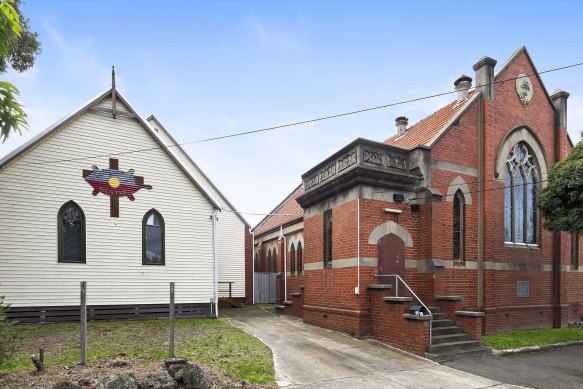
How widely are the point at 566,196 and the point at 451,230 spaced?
369 cm

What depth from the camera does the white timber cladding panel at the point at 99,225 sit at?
549 inches

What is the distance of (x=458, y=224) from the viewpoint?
1467 centimetres

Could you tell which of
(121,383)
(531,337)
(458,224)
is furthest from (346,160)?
(121,383)

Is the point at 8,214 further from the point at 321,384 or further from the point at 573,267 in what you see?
the point at 573,267

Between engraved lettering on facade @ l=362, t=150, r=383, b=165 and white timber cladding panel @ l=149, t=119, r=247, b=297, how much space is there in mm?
12715

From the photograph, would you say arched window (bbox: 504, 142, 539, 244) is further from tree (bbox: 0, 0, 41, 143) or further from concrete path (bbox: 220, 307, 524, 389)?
tree (bbox: 0, 0, 41, 143)

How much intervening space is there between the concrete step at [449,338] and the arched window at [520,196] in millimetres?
5582

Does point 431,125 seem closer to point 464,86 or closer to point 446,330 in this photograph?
point 464,86

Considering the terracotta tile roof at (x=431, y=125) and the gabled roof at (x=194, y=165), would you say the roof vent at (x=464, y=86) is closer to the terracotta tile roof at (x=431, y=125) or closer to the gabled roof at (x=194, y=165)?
the terracotta tile roof at (x=431, y=125)

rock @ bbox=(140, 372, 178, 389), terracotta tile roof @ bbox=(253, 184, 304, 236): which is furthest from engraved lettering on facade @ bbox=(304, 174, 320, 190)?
rock @ bbox=(140, 372, 178, 389)

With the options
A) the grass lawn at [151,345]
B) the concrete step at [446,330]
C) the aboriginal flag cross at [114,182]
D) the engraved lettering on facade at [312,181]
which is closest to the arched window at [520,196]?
the concrete step at [446,330]

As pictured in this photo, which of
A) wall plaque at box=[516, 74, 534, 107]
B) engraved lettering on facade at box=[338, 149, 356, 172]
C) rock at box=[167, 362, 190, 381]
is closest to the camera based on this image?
rock at box=[167, 362, 190, 381]

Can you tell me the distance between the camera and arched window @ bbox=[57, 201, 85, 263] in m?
14.6

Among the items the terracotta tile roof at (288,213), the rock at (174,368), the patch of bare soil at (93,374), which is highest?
the terracotta tile roof at (288,213)
